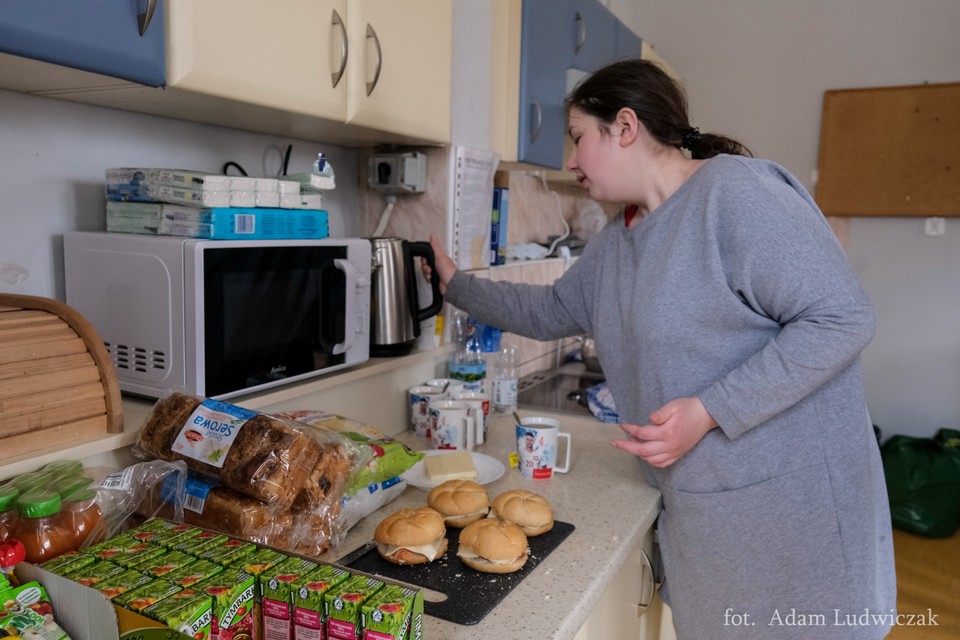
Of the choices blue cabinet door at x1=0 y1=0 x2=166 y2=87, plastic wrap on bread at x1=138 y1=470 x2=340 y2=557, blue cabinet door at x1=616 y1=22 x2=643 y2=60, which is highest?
blue cabinet door at x1=616 y1=22 x2=643 y2=60

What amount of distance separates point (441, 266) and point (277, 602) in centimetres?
105

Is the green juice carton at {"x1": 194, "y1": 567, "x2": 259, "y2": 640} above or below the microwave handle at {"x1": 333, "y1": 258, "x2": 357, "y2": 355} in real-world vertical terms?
below

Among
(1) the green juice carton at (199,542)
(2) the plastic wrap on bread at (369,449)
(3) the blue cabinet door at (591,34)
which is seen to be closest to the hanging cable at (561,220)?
(3) the blue cabinet door at (591,34)

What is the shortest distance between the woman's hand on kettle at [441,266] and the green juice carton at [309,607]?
1.02 m

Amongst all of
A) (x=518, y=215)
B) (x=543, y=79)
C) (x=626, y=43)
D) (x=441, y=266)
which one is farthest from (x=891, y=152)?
(x=441, y=266)

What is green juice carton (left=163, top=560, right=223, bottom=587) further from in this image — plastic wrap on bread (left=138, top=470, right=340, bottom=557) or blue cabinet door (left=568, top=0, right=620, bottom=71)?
blue cabinet door (left=568, top=0, right=620, bottom=71)

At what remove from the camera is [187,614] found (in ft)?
2.05

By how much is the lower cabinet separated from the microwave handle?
2.13 ft

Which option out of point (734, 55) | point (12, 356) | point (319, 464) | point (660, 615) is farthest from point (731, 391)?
point (734, 55)

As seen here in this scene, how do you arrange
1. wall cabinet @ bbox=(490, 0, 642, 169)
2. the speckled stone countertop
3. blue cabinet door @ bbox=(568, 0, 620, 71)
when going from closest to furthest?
1. the speckled stone countertop
2. wall cabinet @ bbox=(490, 0, 642, 169)
3. blue cabinet door @ bbox=(568, 0, 620, 71)

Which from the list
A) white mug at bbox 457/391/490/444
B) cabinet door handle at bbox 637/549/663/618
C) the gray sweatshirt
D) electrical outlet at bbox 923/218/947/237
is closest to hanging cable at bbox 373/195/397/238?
white mug at bbox 457/391/490/444

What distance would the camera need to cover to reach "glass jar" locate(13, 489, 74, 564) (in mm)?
783

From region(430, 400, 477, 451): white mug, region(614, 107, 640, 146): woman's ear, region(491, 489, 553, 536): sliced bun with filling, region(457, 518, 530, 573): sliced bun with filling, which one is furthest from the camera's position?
region(430, 400, 477, 451): white mug

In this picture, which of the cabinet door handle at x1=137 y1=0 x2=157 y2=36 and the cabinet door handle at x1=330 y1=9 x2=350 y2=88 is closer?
the cabinet door handle at x1=137 y1=0 x2=157 y2=36
